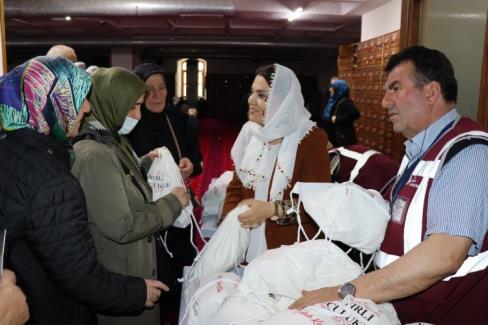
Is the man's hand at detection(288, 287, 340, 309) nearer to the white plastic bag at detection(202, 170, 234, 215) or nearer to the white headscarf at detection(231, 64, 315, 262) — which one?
the white headscarf at detection(231, 64, 315, 262)

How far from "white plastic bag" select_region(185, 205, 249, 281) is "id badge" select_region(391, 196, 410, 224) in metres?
0.62

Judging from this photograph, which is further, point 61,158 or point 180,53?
point 180,53

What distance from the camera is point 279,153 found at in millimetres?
1888

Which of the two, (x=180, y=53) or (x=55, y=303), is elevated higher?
(x=180, y=53)

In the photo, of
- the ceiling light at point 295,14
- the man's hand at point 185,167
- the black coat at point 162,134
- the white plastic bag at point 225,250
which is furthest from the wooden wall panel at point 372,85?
the white plastic bag at point 225,250

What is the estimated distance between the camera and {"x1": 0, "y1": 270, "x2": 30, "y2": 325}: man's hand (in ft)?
2.90

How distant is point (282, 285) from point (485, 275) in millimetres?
564

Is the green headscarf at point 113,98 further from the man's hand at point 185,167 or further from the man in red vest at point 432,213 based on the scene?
the man in red vest at point 432,213

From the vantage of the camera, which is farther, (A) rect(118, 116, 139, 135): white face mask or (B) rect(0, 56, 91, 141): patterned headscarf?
(A) rect(118, 116, 139, 135): white face mask

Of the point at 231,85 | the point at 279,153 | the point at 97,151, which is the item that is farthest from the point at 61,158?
the point at 231,85

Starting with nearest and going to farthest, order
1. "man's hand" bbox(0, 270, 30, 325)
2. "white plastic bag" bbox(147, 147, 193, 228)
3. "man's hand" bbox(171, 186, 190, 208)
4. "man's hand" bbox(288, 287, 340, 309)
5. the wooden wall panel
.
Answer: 1. "man's hand" bbox(0, 270, 30, 325)
2. "man's hand" bbox(288, 287, 340, 309)
3. "man's hand" bbox(171, 186, 190, 208)
4. "white plastic bag" bbox(147, 147, 193, 228)
5. the wooden wall panel

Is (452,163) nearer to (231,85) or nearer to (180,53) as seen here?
(180,53)

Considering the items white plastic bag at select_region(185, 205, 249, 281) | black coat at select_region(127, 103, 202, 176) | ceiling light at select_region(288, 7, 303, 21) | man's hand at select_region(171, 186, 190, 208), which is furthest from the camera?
ceiling light at select_region(288, 7, 303, 21)

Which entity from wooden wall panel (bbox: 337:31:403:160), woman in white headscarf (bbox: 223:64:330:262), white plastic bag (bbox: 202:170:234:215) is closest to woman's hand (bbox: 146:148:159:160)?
woman in white headscarf (bbox: 223:64:330:262)
